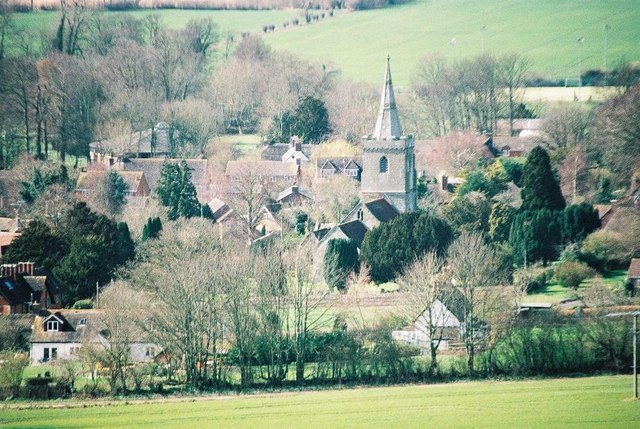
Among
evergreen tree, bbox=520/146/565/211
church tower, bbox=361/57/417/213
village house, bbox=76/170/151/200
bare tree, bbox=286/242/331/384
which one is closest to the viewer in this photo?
bare tree, bbox=286/242/331/384

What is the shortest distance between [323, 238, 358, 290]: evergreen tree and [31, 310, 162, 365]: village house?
37.4 ft

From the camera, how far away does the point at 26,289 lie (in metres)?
68.4

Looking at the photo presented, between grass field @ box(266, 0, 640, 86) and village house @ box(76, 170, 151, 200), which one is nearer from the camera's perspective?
village house @ box(76, 170, 151, 200)

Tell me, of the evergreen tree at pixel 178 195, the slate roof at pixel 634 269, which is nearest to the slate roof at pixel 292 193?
the evergreen tree at pixel 178 195

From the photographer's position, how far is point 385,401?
52938 millimetres

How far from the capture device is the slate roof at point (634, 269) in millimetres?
69500

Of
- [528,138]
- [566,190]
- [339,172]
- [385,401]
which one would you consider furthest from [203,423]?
[528,138]

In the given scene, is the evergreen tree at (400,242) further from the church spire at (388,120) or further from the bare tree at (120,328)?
the bare tree at (120,328)

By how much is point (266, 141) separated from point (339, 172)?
13.1 m

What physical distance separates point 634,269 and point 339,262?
35.5 ft

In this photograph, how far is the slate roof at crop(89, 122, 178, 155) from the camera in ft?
335

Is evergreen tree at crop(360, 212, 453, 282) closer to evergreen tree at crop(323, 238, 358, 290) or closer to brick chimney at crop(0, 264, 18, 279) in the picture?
evergreen tree at crop(323, 238, 358, 290)

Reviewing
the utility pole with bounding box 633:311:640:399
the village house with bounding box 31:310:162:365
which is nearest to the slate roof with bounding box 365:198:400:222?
the village house with bounding box 31:310:162:365

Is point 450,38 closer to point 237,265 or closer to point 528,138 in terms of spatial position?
point 528,138
